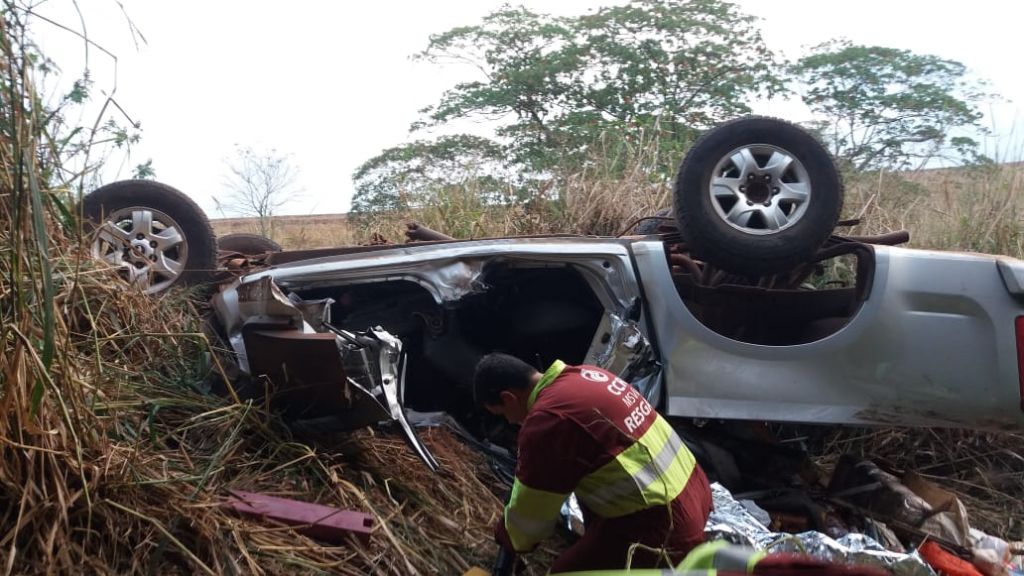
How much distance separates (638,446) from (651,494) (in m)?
0.16

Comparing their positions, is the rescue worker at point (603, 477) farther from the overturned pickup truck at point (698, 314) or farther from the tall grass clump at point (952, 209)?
the tall grass clump at point (952, 209)

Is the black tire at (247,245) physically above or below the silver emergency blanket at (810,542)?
above

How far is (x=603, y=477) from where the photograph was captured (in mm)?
2719

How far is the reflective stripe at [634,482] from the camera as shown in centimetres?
270

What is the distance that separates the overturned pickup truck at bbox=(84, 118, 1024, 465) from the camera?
140 inches

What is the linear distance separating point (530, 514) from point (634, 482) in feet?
1.17

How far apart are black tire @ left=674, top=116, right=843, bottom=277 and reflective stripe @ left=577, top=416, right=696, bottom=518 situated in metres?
1.29

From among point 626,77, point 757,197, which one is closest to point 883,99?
point 626,77

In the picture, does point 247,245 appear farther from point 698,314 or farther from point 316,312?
point 698,314

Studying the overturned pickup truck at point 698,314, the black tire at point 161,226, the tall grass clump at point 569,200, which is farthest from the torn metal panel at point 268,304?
the tall grass clump at point 569,200

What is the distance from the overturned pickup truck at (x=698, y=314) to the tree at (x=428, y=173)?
4633 mm

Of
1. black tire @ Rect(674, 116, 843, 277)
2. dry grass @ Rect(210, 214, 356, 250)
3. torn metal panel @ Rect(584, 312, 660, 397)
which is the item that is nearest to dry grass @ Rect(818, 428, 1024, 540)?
black tire @ Rect(674, 116, 843, 277)

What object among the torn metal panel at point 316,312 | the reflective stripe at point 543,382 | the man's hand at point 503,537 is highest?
the torn metal panel at point 316,312

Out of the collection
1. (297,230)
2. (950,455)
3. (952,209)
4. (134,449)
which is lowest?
(950,455)
